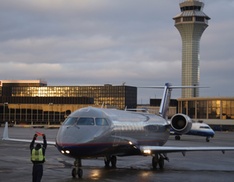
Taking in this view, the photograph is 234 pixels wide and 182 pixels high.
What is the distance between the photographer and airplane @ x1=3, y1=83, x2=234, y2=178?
1862cm

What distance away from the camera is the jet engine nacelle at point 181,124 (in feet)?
94.2

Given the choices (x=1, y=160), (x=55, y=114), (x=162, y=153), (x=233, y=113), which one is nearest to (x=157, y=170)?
(x=162, y=153)

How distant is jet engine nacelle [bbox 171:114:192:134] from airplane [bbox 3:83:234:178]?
1.34 metres

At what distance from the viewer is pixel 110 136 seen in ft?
67.2

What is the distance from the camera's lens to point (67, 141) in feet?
60.2

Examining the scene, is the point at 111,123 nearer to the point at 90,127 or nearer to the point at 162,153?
the point at 90,127

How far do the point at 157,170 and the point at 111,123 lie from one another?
13.6ft

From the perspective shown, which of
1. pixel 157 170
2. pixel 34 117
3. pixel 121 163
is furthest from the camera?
pixel 34 117

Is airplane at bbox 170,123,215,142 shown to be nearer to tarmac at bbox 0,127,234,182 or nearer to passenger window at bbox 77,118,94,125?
tarmac at bbox 0,127,234,182

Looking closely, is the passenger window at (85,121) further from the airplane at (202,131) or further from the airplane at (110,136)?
the airplane at (202,131)

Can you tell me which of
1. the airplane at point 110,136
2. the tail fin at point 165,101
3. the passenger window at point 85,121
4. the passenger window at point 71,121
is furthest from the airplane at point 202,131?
the passenger window at point 71,121

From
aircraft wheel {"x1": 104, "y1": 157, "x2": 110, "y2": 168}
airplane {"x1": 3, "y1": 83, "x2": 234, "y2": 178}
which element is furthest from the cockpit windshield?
aircraft wheel {"x1": 104, "y1": 157, "x2": 110, "y2": 168}

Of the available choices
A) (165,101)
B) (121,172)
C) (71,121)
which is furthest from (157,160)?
(165,101)

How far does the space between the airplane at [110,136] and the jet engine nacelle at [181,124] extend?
52.9 inches
